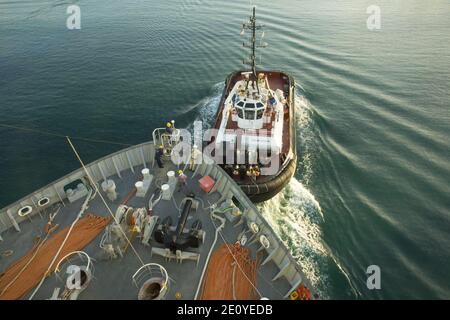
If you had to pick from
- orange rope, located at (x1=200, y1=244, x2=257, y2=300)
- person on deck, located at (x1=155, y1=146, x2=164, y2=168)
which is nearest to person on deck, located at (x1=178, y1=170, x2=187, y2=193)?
person on deck, located at (x1=155, y1=146, x2=164, y2=168)

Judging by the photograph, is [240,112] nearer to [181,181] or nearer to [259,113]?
[259,113]

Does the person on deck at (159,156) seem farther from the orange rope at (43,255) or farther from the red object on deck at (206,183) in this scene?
the orange rope at (43,255)

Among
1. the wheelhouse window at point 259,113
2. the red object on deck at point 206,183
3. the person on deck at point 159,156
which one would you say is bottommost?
the red object on deck at point 206,183

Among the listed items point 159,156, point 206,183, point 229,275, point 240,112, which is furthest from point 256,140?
point 229,275

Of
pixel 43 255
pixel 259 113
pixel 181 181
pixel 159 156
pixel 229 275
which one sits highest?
pixel 259 113

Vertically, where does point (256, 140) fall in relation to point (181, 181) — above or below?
above

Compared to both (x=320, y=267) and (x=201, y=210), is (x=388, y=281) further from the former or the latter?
(x=201, y=210)

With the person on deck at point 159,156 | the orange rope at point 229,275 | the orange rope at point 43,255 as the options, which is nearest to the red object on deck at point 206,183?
the person on deck at point 159,156

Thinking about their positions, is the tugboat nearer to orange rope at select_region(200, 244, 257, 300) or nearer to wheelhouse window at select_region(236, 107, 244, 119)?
wheelhouse window at select_region(236, 107, 244, 119)
